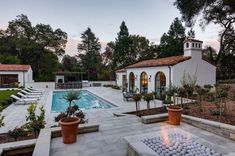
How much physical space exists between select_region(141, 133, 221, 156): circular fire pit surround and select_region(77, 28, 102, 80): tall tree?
117ft

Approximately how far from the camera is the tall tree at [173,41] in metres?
32.0

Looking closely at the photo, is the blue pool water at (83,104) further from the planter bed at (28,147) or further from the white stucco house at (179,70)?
the planter bed at (28,147)

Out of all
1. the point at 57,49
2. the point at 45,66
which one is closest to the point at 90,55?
the point at 57,49

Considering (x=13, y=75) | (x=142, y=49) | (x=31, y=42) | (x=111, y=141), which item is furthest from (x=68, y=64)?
(x=111, y=141)

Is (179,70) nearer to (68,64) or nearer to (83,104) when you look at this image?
(83,104)

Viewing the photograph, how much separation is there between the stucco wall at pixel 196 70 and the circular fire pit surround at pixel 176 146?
1057 cm

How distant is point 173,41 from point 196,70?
17.6m

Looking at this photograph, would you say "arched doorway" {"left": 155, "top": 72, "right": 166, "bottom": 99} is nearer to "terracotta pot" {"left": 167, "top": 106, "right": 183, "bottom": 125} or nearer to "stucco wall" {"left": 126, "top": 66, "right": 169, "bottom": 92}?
"stucco wall" {"left": 126, "top": 66, "right": 169, "bottom": 92}

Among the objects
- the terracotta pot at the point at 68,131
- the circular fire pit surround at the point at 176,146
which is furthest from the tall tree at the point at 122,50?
the circular fire pit surround at the point at 176,146

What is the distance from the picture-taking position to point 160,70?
16.3 metres

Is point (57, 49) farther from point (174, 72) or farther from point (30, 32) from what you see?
point (174, 72)

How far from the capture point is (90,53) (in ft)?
148

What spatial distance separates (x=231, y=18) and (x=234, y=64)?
490 inches

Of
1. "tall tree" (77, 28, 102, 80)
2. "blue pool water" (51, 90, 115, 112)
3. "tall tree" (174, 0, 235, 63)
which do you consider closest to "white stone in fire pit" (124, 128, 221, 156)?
"blue pool water" (51, 90, 115, 112)
